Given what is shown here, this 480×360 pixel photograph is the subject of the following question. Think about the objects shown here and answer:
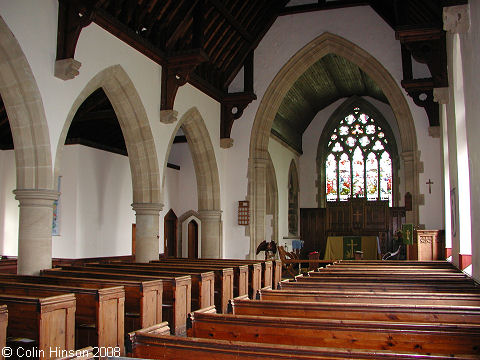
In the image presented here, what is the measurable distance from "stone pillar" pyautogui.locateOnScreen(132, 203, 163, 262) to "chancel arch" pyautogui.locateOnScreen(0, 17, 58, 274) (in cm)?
243

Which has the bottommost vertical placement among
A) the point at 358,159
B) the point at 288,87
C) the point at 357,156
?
the point at 358,159

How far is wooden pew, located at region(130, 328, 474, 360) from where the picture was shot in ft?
6.27

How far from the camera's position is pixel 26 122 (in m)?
6.01

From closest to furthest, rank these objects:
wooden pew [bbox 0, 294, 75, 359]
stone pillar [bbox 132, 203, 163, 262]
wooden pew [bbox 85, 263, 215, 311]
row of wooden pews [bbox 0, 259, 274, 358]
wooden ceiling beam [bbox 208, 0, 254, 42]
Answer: wooden pew [bbox 0, 294, 75, 359] → row of wooden pews [bbox 0, 259, 274, 358] → wooden pew [bbox 85, 263, 215, 311] → stone pillar [bbox 132, 203, 163, 262] → wooden ceiling beam [bbox 208, 0, 254, 42]

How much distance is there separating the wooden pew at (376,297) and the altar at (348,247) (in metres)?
11.6

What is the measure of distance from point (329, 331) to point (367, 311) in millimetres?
617

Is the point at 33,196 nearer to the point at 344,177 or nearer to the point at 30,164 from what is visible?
the point at 30,164

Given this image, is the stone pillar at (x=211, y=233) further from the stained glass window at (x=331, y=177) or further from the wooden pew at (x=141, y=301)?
the stained glass window at (x=331, y=177)

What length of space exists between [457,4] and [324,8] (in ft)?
21.6

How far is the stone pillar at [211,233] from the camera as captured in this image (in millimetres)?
10828

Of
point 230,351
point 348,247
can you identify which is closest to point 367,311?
point 230,351

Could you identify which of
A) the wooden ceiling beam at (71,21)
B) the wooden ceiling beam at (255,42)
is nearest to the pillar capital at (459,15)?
the wooden ceiling beam at (71,21)

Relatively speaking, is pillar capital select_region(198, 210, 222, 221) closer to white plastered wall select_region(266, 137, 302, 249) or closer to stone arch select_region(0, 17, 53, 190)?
white plastered wall select_region(266, 137, 302, 249)

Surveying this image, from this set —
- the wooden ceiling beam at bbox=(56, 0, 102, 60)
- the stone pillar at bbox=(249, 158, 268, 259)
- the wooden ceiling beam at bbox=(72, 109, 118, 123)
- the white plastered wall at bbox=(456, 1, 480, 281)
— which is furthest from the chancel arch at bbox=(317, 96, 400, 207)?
the white plastered wall at bbox=(456, 1, 480, 281)
